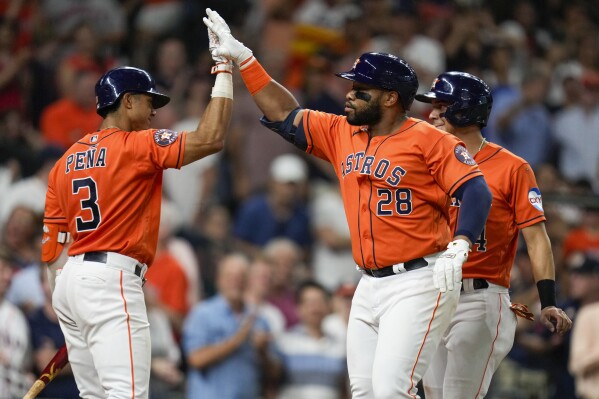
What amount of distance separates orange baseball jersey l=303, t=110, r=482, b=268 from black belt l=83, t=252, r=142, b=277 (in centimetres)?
114

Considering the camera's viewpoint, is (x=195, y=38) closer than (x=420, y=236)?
No

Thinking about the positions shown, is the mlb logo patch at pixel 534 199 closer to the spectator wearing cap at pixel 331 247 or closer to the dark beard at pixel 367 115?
the dark beard at pixel 367 115

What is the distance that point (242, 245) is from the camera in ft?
33.6

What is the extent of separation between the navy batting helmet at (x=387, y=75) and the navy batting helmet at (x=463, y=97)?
1.26ft

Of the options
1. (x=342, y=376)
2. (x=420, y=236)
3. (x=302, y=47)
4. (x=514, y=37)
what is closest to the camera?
(x=420, y=236)

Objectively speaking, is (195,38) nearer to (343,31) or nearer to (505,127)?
(343,31)

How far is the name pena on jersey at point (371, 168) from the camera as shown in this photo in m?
5.67

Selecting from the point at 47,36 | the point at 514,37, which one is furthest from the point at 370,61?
the point at 514,37

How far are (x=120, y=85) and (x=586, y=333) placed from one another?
14.8ft

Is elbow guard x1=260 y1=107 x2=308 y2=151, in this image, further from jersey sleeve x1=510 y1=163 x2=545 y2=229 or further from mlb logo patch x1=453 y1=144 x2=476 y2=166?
jersey sleeve x1=510 y1=163 x2=545 y2=229

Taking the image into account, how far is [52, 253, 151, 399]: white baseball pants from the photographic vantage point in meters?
5.57

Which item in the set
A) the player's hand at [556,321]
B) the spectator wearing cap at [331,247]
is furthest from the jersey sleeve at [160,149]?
the spectator wearing cap at [331,247]

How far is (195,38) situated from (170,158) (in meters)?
6.34

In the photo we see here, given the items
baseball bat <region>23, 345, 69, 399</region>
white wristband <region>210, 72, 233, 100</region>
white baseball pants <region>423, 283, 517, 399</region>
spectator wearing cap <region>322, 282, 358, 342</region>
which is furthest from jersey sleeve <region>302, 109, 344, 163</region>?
spectator wearing cap <region>322, 282, 358, 342</region>
